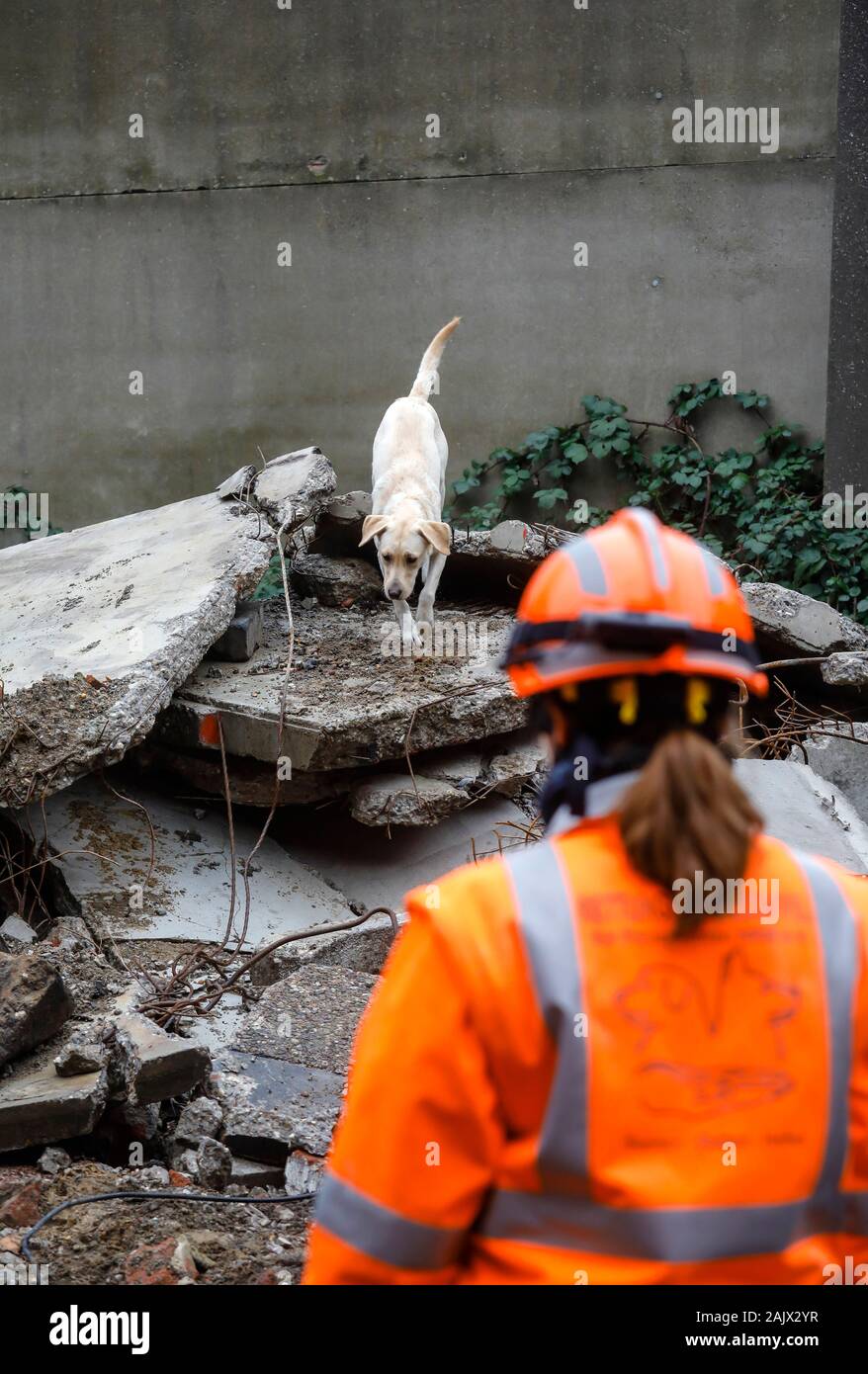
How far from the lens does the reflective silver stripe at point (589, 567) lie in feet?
4.19

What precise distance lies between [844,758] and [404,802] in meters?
1.91

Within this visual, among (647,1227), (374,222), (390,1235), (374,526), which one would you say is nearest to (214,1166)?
(390,1235)

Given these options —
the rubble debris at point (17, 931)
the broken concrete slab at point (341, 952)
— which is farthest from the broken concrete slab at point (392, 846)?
the rubble debris at point (17, 931)

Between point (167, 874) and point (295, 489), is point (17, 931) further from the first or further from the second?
point (295, 489)

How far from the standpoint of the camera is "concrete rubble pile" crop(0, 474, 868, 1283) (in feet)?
12.0

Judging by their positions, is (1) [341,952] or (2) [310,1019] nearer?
(2) [310,1019]

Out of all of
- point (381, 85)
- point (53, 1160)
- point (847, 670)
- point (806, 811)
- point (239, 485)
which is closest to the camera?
point (53, 1160)

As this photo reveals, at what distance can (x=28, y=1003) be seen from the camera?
3742mm

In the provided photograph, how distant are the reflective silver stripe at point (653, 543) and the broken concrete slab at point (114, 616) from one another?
3878 millimetres

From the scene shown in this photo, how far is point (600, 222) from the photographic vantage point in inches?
370

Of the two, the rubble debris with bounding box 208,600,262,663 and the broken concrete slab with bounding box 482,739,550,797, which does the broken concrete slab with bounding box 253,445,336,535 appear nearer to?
the rubble debris with bounding box 208,600,262,663

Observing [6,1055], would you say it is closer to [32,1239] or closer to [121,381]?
[32,1239]

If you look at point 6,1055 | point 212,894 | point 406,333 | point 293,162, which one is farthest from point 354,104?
point 6,1055

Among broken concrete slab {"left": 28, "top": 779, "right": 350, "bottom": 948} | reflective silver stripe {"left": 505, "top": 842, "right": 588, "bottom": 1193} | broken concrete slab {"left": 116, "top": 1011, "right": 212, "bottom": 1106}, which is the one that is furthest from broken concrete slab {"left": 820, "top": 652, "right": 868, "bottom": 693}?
reflective silver stripe {"left": 505, "top": 842, "right": 588, "bottom": 1193}
